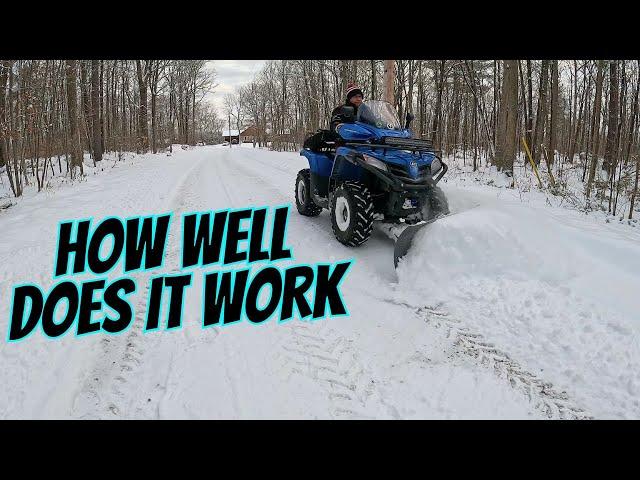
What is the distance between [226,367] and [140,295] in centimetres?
146

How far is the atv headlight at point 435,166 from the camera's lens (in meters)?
5.02

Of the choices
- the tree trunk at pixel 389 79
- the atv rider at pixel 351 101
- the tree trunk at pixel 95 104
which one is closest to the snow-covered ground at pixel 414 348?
the atv rider at pixel 351 101

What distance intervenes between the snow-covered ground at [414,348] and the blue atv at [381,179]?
1.55ft

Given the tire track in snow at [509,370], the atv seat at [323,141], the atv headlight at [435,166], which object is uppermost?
the atv seat at [323,141]

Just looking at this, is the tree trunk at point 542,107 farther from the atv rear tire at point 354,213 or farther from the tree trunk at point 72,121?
the tree trunk at point 72,121

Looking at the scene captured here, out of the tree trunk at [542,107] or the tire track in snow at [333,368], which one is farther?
the tree trunk at [542,107]

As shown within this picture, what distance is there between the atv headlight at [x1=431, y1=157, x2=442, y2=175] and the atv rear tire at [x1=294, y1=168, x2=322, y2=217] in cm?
218

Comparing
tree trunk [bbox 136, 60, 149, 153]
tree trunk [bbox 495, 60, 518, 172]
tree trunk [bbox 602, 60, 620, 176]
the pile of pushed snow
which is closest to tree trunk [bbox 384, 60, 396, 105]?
tree trunk [bbox 495, 60, 518, 172]

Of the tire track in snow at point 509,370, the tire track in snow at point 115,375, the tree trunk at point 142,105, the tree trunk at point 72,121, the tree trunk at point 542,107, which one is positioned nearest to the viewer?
the tire track in snow at point 115,375

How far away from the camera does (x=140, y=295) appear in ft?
11.9

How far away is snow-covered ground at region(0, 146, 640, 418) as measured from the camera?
2311 millimetres

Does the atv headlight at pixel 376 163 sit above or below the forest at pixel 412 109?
below

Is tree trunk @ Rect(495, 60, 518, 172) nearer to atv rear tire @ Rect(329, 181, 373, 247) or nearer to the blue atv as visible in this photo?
the blue atv

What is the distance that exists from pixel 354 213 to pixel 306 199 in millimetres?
2089
